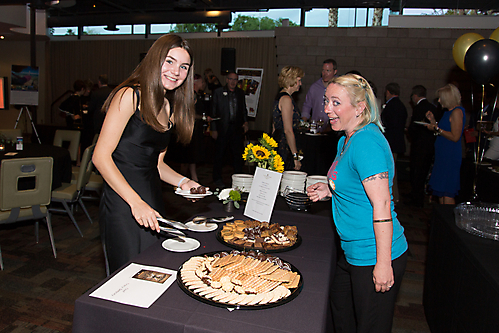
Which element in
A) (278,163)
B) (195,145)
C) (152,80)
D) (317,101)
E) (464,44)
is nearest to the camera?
(152,80)

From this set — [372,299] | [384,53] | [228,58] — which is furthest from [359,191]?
[228,58]

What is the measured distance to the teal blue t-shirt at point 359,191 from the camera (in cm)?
125

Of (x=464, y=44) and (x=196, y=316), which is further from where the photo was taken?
(x=464, y=44)

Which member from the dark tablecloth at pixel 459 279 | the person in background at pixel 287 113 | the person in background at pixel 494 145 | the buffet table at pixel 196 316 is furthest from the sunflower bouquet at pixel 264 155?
the person in background at pixel 494 145

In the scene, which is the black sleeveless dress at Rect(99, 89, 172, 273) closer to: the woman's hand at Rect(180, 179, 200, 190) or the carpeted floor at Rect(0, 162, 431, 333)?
the woman's hand at Rect(180, 179, 200, 190)

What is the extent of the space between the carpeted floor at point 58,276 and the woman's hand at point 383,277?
125 cm

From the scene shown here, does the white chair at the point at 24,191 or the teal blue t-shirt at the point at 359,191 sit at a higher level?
the teal blue t-shirt at the point at 359,191

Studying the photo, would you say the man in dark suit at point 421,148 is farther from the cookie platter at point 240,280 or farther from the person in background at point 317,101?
the cookie platter at point 240,280

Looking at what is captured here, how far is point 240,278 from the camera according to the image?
45.4 inches

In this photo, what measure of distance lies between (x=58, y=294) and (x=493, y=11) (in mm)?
8575

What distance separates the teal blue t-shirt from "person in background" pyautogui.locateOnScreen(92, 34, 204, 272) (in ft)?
2.47

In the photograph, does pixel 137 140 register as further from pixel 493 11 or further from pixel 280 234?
pixel 493 11

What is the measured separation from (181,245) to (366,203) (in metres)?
0.79

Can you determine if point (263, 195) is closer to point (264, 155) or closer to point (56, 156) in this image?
point (264, 155)
